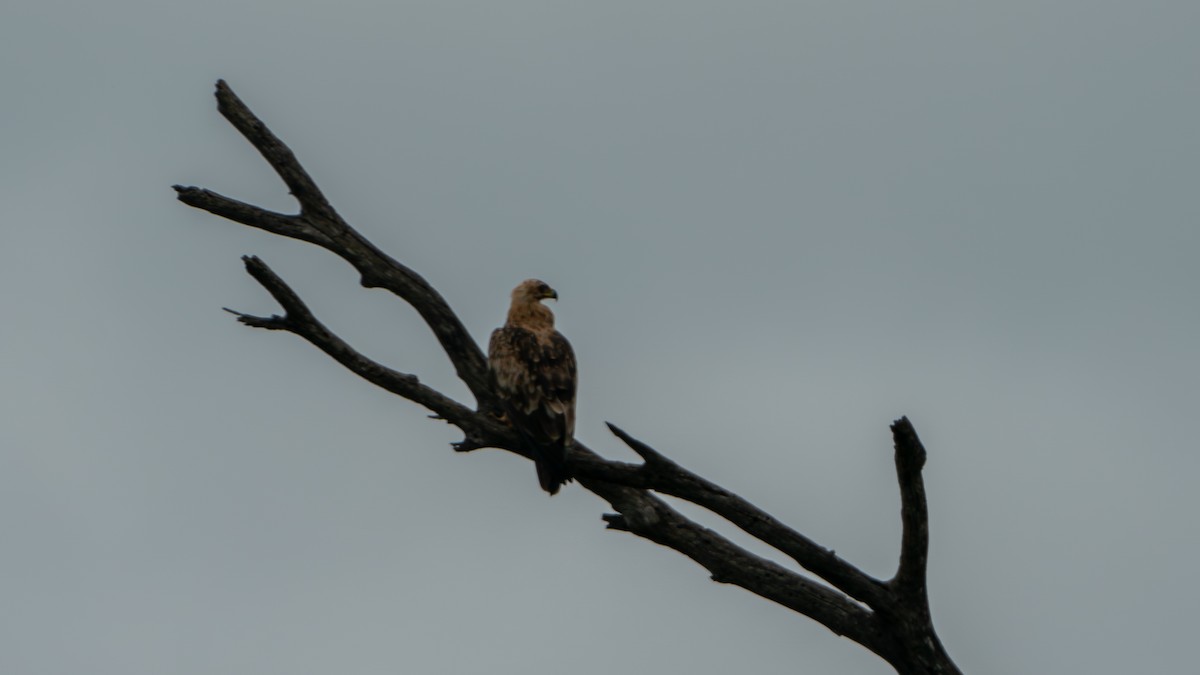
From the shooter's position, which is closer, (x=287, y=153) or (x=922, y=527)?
(x=922, y=527)

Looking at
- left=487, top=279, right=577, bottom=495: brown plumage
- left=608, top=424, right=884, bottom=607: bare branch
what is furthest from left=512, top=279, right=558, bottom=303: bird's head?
left=608, top=424, right=884, bottom=607: bare branch

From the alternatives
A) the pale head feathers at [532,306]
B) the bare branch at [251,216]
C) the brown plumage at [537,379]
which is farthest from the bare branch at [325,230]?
the pale head feathers at [532,306]

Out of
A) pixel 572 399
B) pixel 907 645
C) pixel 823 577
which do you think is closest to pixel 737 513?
pixel 823 577

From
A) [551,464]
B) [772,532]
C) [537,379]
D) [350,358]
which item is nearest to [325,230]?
[350,358]

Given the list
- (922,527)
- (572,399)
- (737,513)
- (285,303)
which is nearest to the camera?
(922,527)

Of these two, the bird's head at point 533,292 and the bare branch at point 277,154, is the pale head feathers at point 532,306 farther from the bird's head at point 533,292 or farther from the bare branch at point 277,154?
the bare branch at point 277,154

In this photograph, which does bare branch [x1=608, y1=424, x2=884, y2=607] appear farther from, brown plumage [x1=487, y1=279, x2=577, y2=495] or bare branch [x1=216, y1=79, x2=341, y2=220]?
bare branch [x1=216, y1=79, x2=341, y2=220]

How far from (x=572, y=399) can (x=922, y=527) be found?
381 cm

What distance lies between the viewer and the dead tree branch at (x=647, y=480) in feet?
31.2

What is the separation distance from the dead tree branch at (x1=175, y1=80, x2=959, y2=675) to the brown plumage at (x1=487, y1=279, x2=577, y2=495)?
0.17m

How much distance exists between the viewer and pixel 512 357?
12578mm

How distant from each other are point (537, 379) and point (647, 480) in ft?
9.17

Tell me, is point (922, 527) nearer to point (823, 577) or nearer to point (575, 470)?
point (823, 577)

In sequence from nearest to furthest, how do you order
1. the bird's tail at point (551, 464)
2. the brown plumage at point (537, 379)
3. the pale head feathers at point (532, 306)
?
the bird's tail at point (551, 464) < the brown plumage at point (537, 379) < the pale head feathers at point (532, 306)
